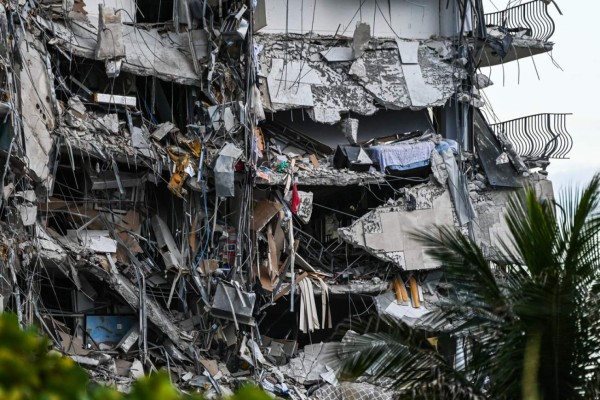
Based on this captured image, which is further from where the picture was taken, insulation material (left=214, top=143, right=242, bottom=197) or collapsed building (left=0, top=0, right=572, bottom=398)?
insulation material (left=214, top=143, right=242, bottom=197)

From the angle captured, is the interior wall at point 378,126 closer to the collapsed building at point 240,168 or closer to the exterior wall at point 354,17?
the collapsed building at point 240,168

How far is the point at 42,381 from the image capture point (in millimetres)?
4383

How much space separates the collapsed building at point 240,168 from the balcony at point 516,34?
2.2 inches

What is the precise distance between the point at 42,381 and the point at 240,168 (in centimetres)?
1963

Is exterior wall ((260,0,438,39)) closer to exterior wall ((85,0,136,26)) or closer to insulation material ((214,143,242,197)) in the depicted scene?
exterior wall ((85,0,136,26))

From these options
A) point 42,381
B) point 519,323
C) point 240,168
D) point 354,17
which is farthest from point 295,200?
point 42,381

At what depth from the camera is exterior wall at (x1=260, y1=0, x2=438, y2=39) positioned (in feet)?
90.3

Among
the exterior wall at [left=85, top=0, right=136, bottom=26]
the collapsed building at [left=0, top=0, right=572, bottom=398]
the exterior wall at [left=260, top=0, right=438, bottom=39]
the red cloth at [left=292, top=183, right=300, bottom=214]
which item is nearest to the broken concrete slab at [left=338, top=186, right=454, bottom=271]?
the collapsed building at [left=0, top=0, right=572, bottom=398]

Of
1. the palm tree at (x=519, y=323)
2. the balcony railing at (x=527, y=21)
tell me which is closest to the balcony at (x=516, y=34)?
the balcony railing at (x=527, y=21)

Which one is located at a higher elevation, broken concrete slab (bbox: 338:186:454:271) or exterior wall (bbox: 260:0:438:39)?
exterior wall (bbox: 260:0:438:39)

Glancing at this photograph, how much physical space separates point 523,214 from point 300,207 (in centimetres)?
1540

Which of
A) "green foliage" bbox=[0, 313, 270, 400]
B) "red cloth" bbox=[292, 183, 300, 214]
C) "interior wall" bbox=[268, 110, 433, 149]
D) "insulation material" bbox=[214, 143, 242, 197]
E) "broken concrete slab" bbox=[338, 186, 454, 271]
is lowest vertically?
"broken concrete slab" bbox=[338, 186, 454, 271]

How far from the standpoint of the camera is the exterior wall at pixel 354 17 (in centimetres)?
2752

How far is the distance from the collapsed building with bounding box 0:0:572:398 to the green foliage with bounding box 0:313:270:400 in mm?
13751
